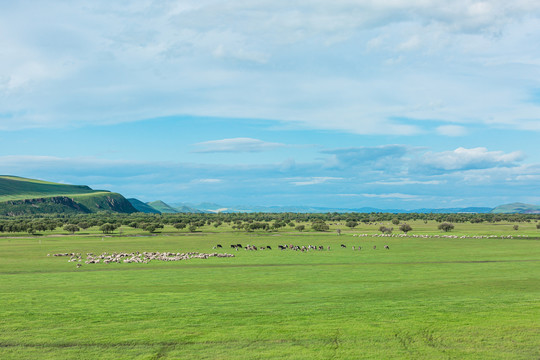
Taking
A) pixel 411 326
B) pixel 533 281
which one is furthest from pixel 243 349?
pixel 533 281

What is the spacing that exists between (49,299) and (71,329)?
719cm

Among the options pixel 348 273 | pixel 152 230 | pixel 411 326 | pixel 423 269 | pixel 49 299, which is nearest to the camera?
pixel 411 326

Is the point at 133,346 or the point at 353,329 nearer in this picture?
the point at 133,346

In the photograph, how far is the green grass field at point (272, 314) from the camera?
16266mm

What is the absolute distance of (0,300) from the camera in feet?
81.9

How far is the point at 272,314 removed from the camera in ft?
69.4

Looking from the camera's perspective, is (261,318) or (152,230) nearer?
(261,318)

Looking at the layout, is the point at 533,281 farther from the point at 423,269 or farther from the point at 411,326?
the point at 411,326

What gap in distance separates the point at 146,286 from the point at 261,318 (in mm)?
11766

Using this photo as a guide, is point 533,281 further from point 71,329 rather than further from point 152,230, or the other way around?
point 152,230

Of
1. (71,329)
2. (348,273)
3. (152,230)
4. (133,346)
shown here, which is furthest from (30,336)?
(152,230)

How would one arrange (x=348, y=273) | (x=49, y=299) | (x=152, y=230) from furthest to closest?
(x=152, y=230) → (x=348, y=273) → (x=49, y=299)

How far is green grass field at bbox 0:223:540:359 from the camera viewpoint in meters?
16.3

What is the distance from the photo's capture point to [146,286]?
1166 inches
